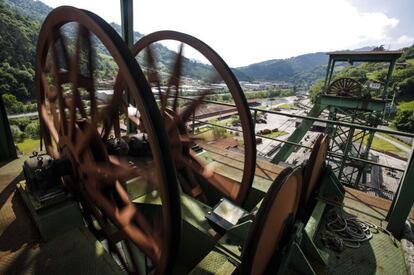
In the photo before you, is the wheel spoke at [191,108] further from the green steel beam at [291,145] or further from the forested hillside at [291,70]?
the forested hillside at [291,70]

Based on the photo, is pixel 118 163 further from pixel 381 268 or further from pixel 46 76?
pixel 381 268

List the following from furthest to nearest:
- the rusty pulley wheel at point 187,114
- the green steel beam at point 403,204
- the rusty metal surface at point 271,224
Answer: the rusty pulley wheel at point 187,114
the green steel beam at point 403,204
the rusty metal surface at point 271,224

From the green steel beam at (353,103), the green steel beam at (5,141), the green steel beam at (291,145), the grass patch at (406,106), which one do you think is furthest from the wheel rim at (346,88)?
the grass patch at (406,106)

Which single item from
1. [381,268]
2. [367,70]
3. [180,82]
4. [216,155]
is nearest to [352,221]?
[381,268]

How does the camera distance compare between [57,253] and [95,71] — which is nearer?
[57,253]

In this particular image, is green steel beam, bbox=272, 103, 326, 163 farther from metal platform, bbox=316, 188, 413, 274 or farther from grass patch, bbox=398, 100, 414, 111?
grass patch, bbox=398, 100, 414, 111

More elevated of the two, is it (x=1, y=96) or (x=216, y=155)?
(x=1, y=96)

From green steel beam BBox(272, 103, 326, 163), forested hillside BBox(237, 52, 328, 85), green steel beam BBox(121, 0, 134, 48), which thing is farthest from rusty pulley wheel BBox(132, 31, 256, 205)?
forested hillside BBox(237, 52, 328, 85)
